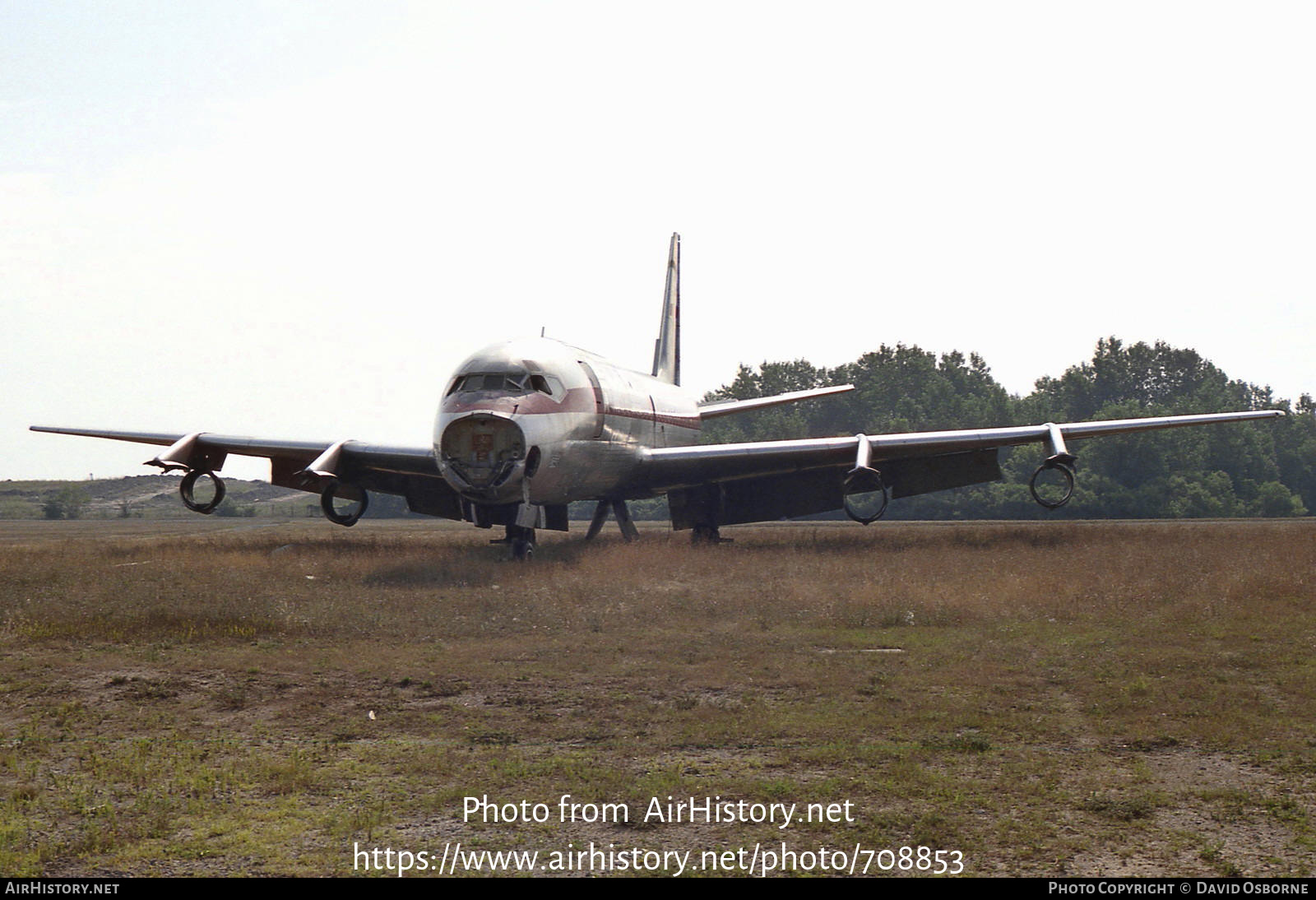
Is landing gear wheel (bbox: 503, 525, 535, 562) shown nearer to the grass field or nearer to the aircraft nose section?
the aircraft nose section

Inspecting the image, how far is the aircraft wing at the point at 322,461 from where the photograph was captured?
2478cm

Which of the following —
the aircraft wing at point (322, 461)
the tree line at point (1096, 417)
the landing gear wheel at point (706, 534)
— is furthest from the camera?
the tree line at point (1096, 417)

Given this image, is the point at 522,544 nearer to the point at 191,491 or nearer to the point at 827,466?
the point at 191,491

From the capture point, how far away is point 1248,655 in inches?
522

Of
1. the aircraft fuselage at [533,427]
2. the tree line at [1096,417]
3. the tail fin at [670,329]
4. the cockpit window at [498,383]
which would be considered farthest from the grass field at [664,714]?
the tree line at [1096,417]

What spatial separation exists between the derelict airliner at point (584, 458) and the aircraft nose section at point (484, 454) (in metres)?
0.02

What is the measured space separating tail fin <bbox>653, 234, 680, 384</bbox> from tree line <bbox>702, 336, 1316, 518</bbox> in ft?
119

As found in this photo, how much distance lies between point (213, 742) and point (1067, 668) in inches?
376

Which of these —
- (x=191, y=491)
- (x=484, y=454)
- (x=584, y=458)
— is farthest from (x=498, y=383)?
(x=191, y=491)

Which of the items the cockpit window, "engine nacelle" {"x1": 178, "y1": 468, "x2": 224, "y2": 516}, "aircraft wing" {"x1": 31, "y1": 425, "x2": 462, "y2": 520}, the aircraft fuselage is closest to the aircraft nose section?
the aircraft fuselage

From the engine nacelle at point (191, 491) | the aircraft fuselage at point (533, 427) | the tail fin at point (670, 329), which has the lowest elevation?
the engine nacelle at point (191, 491)

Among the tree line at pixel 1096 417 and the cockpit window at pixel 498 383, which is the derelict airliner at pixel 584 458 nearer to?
the cockpit window at pixel 498 383

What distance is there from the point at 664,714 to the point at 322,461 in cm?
1543

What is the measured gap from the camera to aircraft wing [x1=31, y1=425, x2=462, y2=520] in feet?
81.3
